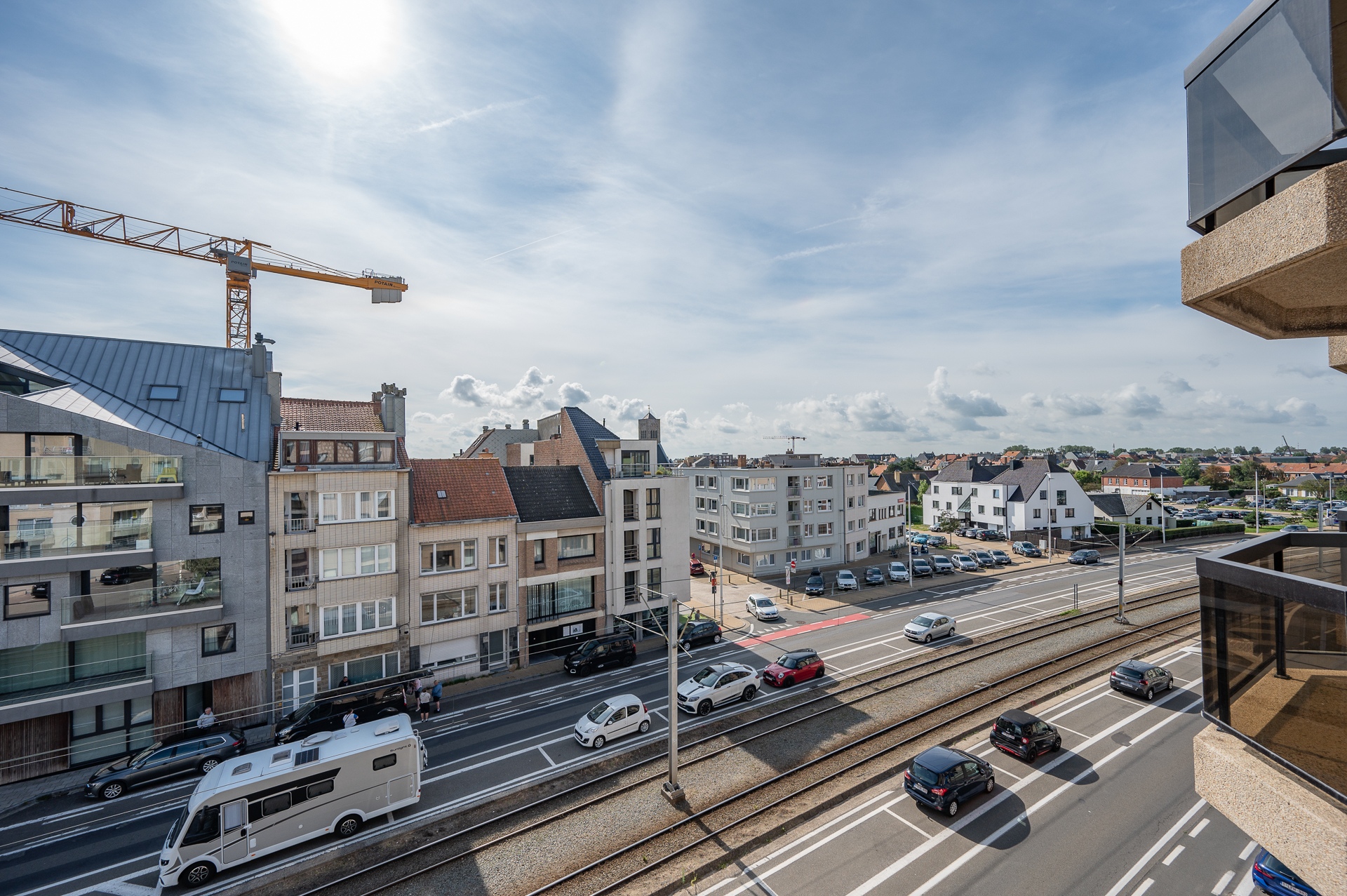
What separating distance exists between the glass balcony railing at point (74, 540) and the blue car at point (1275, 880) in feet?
128

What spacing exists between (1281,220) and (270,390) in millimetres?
37637

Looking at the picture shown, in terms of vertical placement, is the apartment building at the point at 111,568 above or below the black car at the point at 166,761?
above

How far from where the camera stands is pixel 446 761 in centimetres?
2241

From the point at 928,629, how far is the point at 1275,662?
32528mm

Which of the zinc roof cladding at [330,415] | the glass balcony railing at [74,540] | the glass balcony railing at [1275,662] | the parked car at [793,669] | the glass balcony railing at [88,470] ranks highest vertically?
the zinc roof cladding at [330,415]

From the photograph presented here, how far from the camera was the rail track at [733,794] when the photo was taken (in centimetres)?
1579

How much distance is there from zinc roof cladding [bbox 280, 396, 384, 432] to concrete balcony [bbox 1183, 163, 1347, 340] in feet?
114

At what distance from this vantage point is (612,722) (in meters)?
23.3

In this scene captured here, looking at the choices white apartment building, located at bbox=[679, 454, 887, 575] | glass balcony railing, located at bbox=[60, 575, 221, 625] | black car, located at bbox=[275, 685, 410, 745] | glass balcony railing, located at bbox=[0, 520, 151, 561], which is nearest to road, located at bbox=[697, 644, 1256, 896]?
black car, located at bbox=[275, 685, 410, 745]

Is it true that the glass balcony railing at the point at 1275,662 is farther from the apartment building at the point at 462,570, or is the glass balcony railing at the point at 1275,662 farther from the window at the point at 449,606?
the window at the point at 449,606

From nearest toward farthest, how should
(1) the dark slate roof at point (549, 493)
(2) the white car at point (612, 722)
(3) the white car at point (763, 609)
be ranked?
(2) the white car at point (612, 722) < (1) the dark slate roof at point (549, 493) < (3) the white car at point (763, 609)

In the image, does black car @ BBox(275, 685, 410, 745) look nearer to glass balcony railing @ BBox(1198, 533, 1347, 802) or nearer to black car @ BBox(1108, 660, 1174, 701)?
glass balcony railing @ BBox(1198, 533, 1347, 802)

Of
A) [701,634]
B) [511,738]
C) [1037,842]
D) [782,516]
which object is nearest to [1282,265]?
[1037,842]

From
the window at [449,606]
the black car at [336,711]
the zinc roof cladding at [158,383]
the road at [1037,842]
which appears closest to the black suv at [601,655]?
the window at [449,606]
